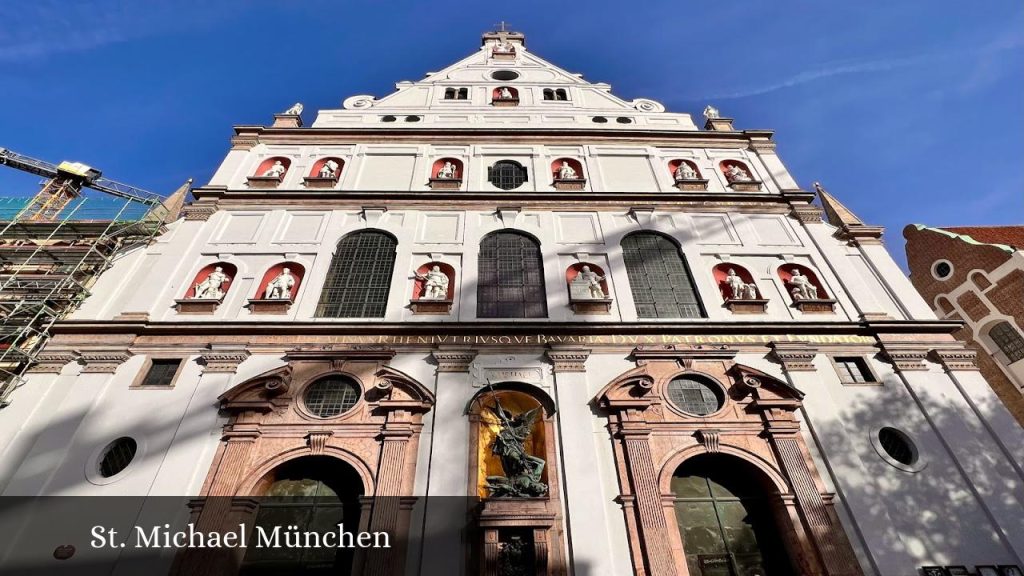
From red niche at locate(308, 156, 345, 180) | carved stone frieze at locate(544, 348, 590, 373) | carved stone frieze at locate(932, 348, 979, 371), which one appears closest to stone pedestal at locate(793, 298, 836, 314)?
carved stone frieze at locate(932, 348, 979, 371)

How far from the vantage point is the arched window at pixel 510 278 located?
14328 millimetres

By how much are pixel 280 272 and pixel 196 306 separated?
95.8 inches

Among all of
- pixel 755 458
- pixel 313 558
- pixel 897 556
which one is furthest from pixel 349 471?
pixel 897 556

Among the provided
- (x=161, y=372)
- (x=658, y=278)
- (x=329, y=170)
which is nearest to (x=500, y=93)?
(x=329, y=170)

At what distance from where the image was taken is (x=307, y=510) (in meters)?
10.9

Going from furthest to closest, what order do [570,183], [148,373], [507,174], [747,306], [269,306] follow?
[507,174] → [570,183] → [747,306] → [269,306] → [148,373]

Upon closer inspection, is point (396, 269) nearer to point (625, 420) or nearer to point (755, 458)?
point (625, 420)

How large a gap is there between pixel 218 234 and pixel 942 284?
29762 millimetres

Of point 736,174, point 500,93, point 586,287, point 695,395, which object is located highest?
point 500,93

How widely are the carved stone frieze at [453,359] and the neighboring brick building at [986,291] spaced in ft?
68.8

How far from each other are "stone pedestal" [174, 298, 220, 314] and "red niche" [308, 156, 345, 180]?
6.68 meters

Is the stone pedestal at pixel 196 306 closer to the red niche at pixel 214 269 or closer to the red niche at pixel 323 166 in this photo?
the red niche at pixel 214 269

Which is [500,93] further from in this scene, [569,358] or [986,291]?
[986,291]

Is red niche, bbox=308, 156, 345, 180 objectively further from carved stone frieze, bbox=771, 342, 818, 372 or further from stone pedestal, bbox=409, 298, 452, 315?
carved stone frieze, bbox=771, 342, 818, 372
